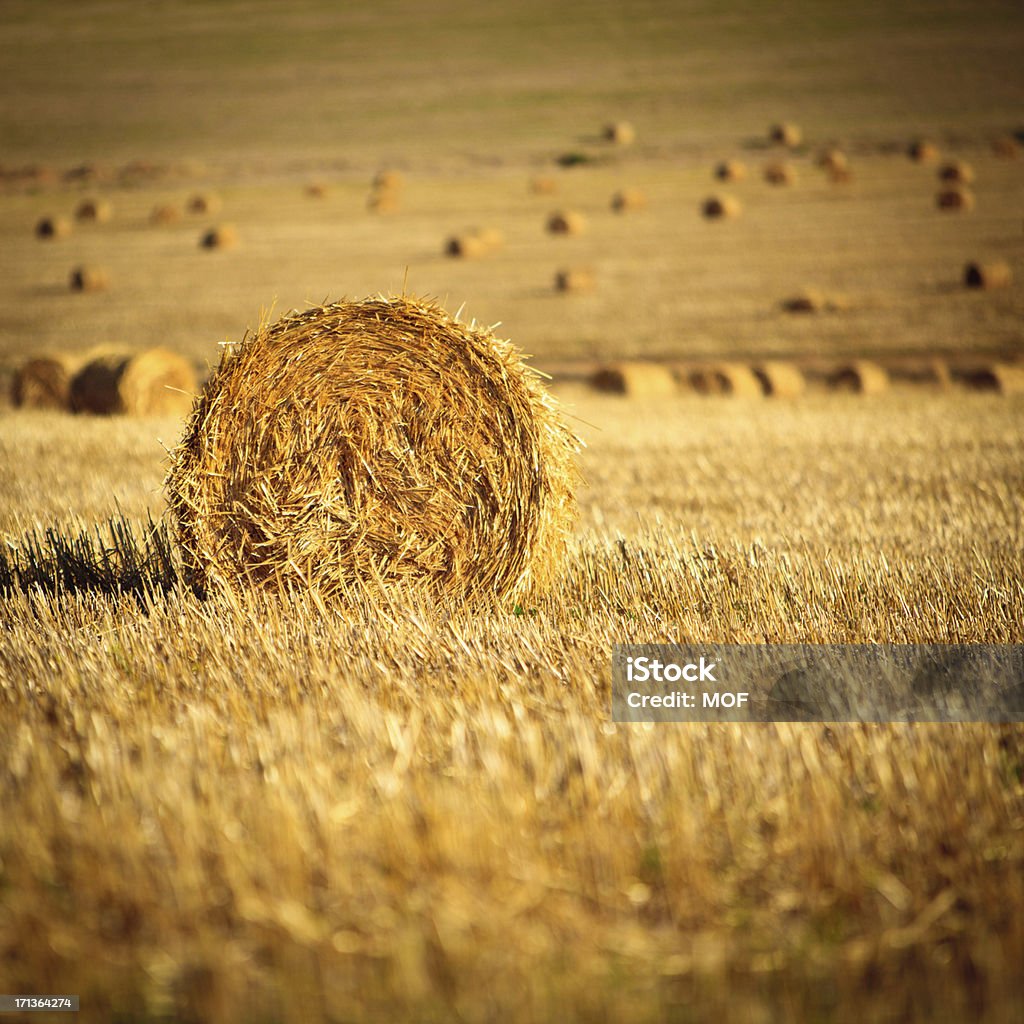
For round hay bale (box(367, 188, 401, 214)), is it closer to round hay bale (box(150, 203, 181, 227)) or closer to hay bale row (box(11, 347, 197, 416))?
round hay bale (box(150, 203, 181, 227))

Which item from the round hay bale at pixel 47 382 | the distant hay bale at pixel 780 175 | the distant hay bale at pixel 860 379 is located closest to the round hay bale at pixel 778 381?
the distant hay bale at pixel 860 379

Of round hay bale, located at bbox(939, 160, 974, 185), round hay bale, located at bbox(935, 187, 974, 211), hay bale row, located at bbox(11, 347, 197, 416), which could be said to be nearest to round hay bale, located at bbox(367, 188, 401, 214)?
round hay bale, located at bbox(935, 187, 974, 211)

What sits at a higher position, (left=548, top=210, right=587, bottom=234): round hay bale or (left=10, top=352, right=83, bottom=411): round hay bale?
(left=548, top=210, right=587, bottom=234): round hay bale

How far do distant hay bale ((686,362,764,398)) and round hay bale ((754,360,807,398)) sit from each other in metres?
0.09

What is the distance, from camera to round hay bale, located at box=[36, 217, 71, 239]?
3075 cm

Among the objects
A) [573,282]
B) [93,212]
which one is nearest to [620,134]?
[93,212]

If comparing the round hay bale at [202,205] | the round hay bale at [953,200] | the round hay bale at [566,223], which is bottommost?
the round hay bale at [953,200]

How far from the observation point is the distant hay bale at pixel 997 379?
14.9 m

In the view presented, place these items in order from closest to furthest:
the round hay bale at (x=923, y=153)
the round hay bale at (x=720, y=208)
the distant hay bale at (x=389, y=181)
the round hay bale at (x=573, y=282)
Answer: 1. the round hay bale at (x=573, y=282)
2. the round hay bale at (x=720, y=208)
3. the round hay bale at (x=923, y=153)
4. the distant hay bale at (x=389, y=181)

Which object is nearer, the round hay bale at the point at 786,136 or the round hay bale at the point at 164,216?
the round hay bale at the point at 164,216

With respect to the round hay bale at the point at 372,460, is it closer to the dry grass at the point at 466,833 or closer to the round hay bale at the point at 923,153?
the dry grass at the point at 466,833

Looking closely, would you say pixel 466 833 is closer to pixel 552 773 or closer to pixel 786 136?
pixel 552 773

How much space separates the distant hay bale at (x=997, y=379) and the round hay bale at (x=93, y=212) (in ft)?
89.9

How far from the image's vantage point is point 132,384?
468 inches
